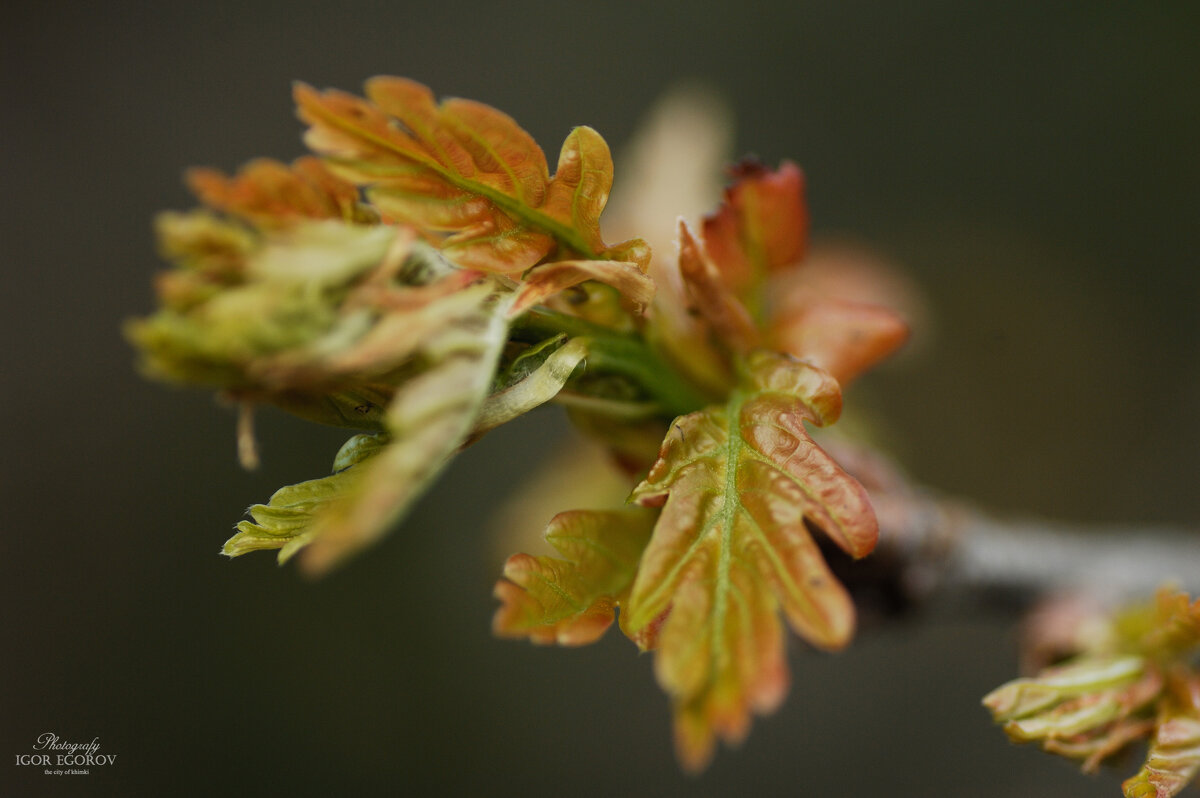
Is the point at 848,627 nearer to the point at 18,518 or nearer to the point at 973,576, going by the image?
the point at 973,576

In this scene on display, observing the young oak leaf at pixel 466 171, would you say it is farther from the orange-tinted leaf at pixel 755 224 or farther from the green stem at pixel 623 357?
the orange-tinted leaf at pixel 755 224

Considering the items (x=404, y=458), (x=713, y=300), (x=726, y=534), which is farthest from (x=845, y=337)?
(x=404, y=458)

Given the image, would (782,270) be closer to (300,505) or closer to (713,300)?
(713,300)

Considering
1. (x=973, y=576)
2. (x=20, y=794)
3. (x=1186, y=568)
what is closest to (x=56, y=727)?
(x=20, y=794)

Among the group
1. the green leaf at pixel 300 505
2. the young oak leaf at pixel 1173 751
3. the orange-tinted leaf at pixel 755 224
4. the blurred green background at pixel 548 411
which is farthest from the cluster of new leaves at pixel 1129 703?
the blurred green background at pixel 548 411

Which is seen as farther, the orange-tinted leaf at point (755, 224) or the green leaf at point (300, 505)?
the orange-tinted leaf at point (755, 224)

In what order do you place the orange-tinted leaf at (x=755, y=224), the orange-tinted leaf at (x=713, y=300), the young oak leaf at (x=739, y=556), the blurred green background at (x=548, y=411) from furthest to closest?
the blurred green background at (x=548, y=411), the orange-tinted leaf at (x=755, y=224), the orange-tinted leaf at (x=713, y=300), the young oak leaf at (x=739, y=556)

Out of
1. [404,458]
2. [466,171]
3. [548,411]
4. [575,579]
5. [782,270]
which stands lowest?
[548,411]
